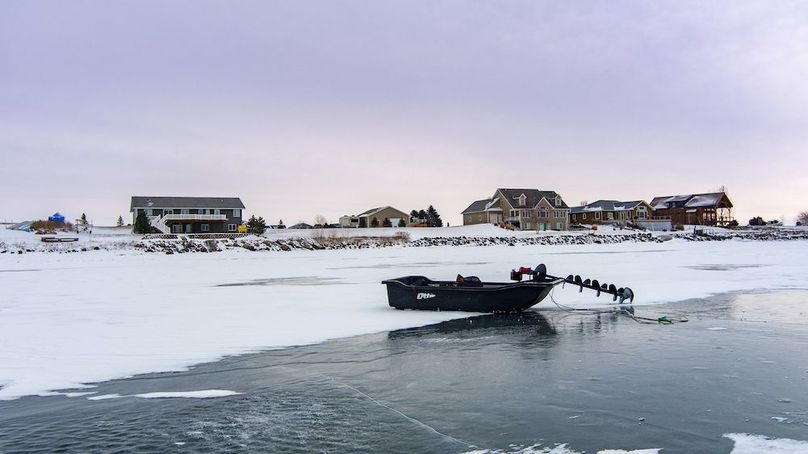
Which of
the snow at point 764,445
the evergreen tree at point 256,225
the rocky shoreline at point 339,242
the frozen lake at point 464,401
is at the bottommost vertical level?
the snow at point 764,445

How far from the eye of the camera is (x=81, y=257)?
128 feet

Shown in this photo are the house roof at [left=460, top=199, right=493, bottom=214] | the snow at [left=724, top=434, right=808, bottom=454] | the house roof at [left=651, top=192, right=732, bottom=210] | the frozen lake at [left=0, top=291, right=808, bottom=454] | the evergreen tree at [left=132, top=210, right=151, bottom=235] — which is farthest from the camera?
the house roof at [left=651, top=192, right=732, bottom=210]

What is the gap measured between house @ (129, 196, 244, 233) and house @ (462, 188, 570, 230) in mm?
37733

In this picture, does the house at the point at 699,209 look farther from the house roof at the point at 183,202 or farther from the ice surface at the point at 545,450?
the ice surface at the point at 545,450

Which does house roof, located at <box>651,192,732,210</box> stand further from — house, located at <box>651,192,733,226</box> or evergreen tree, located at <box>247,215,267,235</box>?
evergreen tree, located at <box>247,215,267,235</box>

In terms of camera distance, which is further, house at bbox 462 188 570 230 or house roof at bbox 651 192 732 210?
house roof at bbox 651 192 732 210

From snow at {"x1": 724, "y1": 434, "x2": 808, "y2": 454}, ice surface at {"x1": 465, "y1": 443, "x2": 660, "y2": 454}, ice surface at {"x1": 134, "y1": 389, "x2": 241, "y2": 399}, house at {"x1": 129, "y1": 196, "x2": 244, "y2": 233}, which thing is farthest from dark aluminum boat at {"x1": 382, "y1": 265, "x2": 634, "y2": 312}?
house at {"x1": 129, "y1": 196, "x2": 244, "y2": 233}

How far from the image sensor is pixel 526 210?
8788 centimetres

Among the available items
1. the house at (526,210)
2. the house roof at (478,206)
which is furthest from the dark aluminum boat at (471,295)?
the house roof at (478,206)

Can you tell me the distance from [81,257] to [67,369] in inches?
1334

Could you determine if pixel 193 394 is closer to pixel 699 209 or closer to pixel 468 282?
pixel 468 282

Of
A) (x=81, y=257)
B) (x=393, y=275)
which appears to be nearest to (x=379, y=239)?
(x=81, y=257)

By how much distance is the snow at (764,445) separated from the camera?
5512 mm

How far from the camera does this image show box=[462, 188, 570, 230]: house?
87750 mm
